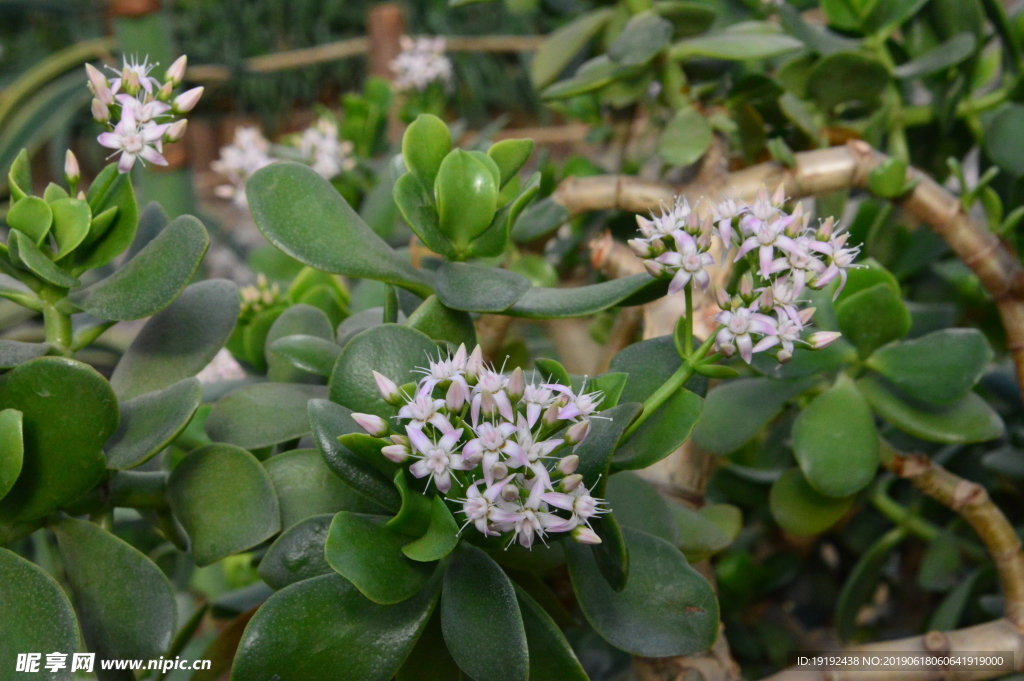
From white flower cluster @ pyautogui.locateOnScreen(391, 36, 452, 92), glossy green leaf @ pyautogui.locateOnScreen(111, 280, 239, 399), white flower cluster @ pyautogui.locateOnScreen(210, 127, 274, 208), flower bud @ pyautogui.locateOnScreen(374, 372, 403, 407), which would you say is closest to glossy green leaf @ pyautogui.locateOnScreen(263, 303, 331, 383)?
glossy green leaf @ pyautogui.locateOnScreen(111, 280, 239, 399)

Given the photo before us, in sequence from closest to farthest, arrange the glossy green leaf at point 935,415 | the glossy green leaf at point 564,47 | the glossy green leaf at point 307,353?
the glossy green leaf at point 307,353
the glossy green leaf at point 935,415
the glossy green leaf at point 564,47

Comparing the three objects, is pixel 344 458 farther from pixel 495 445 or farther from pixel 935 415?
pixel 935 415

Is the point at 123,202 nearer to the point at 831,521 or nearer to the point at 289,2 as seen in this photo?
the point at 831,521

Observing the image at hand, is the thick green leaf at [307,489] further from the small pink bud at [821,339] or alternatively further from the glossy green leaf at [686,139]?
the glossy green leaf at [686,139]

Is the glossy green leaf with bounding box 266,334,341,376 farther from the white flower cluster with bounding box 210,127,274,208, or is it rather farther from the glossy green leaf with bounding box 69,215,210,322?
the white flower cluster with bounding box 210,127,274,208

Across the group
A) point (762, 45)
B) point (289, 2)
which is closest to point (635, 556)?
point (762, 45)

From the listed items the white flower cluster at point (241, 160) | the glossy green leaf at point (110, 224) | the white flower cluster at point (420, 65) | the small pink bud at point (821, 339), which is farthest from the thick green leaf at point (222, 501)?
the white flower cluster at point (420, 65)
